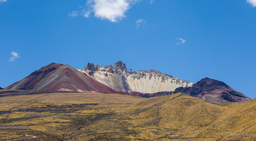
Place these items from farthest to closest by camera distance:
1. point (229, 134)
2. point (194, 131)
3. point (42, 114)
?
point (42, 114) < point (194, 131) < point (229, 134)

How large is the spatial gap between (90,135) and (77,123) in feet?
102

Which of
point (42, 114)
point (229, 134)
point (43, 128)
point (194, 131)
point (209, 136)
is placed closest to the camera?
point (229, 134)

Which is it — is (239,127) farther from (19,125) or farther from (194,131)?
(19,125)

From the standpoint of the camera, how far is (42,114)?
192m

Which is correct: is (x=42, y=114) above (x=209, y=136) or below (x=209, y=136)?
above

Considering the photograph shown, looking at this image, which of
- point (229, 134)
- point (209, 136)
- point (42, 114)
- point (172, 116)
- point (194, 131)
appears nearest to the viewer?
point (229, 134)

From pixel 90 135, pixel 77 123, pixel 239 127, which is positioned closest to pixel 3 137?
pixel 90 135

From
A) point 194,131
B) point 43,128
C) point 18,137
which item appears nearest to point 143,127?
point 194,131

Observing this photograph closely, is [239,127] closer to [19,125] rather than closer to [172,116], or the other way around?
[172,116]

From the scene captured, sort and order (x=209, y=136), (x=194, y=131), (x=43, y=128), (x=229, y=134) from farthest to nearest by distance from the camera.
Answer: (x=43, y=128)
(x=194, y=131)
(x=209, y=136)
(x=229, y=134)

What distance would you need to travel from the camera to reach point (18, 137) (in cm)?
12619

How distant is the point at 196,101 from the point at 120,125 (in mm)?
61428

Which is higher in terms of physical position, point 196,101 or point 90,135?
point 196,101

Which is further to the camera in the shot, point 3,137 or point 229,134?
point 3,137
